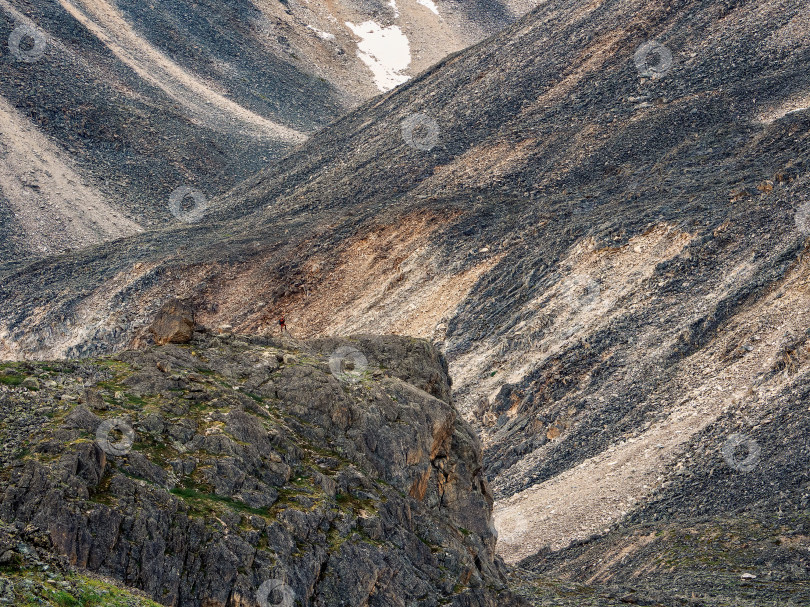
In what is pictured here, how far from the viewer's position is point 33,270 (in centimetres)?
6212

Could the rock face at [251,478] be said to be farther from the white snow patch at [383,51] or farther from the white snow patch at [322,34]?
the white snow patch at [322,34]

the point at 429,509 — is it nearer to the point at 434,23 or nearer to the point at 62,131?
the point at 62,131

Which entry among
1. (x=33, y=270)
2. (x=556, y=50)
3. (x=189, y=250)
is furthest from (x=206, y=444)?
(x=556, y=50)

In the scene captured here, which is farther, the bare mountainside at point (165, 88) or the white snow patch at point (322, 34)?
the white snow patch at point (322, 34)

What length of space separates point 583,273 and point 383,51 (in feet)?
238

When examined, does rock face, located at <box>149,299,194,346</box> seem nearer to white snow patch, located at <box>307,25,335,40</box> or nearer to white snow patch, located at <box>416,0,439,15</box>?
white snow patch, located at <box>307,25,335,40</box>

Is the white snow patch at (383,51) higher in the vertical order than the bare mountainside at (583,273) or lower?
higher

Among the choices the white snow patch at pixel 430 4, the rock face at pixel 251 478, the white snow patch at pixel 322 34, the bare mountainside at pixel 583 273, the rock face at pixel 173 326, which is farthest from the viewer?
the white snow patch at pixel 430 4

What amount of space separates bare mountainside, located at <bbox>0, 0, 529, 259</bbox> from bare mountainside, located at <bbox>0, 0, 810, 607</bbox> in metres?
9.27

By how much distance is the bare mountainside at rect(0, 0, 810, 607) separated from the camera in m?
34.5

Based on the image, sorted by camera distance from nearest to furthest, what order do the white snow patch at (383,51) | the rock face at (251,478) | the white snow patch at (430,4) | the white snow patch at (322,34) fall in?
the rock face at (251,478)
the white snow patch at (383,51)
the white snow patch at (322,34)
the white snow patch at (430,4)

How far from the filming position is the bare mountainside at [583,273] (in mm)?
34531

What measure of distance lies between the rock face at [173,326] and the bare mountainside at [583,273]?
3.23 m

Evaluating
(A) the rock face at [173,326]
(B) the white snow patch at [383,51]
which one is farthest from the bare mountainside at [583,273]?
(B) the white snow patch at [383,51]
